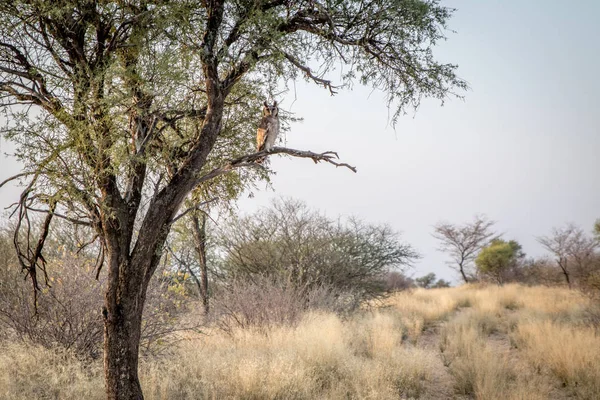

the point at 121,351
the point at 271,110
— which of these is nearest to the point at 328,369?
the point at 121,351

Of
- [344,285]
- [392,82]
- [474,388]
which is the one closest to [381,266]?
[344,285]

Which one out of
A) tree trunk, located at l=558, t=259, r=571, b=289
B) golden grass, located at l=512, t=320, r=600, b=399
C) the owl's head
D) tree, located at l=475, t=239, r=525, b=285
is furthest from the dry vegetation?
tree, located at l=475, t=239, r=525, b=285

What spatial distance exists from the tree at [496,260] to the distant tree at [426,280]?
13.4 metres

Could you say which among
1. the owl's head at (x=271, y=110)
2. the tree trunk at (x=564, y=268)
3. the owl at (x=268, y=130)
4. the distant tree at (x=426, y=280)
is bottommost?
Answer: the distant tree at (x=426, y=280)

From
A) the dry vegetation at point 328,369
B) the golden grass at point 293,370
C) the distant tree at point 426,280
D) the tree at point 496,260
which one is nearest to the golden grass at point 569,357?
the dry vegetation at point 328,369

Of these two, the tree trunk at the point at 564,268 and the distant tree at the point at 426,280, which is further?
the distant tree at the point at 426,280

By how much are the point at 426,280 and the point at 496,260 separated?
1582 centimetres

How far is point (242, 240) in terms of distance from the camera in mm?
13711

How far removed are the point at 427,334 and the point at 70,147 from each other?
32.5 feet

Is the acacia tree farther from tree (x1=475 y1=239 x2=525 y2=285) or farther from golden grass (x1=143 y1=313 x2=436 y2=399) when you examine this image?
tree (x1=475 y1=239 x2=525 y2=285)

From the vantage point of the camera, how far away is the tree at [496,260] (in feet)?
94.4

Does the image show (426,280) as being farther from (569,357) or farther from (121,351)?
(121,351)

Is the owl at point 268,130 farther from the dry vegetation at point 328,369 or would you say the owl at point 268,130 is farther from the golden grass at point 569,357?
the golden grass at point 569,357

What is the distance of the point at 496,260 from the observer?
29.1 m
